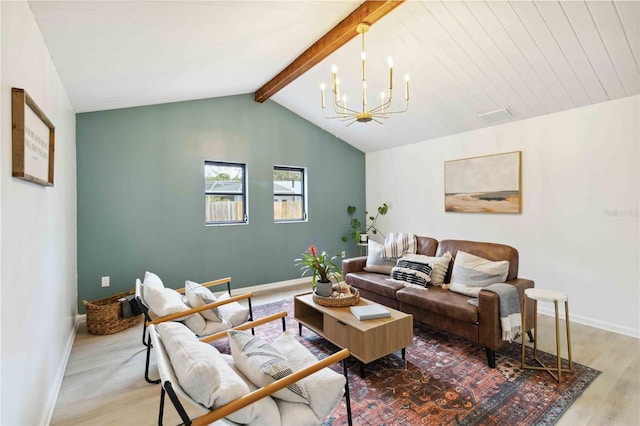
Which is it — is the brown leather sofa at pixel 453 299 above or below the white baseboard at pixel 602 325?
above

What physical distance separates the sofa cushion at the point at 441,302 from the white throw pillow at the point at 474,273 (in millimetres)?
92

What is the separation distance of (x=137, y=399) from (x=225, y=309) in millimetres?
887

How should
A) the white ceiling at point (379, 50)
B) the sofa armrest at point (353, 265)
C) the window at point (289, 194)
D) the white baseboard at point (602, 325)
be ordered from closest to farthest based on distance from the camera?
1. the white ceiling at point (379, 50)
2. the white baseboard at point (602, 325)
3. the sofa armrest at point (353, 265)
4. the window at point (289, 194)

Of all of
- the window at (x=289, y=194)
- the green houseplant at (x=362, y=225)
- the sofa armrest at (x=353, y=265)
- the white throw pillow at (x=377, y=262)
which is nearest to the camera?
the white throw pillow at (x=377, y=262)

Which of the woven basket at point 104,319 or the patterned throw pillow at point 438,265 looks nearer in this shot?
the woven basket at point 104,319

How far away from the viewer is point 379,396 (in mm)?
2129

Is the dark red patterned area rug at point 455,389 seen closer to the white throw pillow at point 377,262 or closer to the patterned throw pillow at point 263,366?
the patterned throw pillow at point 263,366

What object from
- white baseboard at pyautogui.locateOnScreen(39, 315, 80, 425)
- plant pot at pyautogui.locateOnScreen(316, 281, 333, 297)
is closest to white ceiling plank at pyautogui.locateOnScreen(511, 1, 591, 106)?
plant pot at pyautogui.locateOnScreen(316, 281, 333, 297)

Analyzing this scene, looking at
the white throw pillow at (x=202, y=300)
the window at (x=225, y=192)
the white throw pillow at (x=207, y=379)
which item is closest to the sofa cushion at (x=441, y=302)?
the white throw pillow at (x=202, y=300)

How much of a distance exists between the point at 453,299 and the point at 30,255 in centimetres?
304

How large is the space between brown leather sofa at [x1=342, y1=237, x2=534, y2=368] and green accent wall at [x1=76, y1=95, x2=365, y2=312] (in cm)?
170

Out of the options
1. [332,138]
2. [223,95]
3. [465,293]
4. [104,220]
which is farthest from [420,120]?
[104,220]

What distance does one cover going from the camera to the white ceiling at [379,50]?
2.05 metres

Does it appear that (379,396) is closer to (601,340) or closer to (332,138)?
(601,340)
